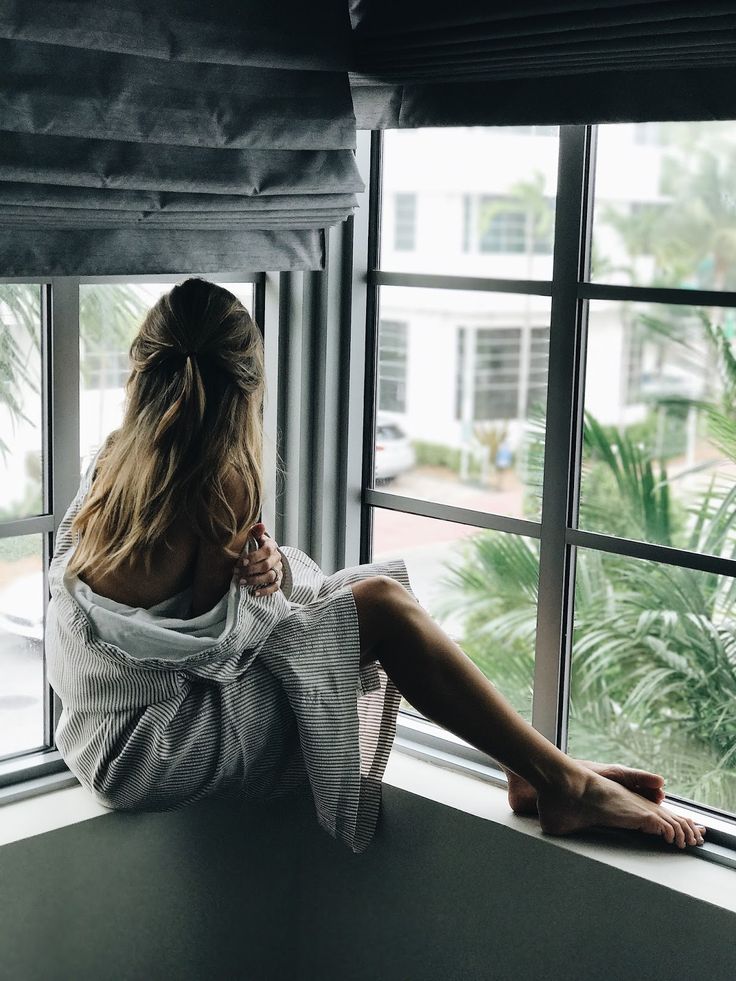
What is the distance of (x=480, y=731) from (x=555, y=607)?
36cm

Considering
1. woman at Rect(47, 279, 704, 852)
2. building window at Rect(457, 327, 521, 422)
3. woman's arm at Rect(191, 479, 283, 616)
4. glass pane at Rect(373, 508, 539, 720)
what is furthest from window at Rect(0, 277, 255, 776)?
building window at Rect(457, 327, 521, 422)

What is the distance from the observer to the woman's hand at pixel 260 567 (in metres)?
1.96

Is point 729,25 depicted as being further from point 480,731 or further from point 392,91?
point 480,731

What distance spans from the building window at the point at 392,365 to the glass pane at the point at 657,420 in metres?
0.48

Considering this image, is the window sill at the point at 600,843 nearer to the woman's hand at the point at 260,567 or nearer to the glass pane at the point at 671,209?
the woman's hand at the point at 260,567

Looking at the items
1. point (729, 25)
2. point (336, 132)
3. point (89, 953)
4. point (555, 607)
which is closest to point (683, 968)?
point (555, 607)

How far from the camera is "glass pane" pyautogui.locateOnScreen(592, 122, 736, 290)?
Answer: 2408 mm

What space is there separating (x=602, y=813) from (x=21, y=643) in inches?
46.4

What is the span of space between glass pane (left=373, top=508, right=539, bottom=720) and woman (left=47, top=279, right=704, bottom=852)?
441 mm

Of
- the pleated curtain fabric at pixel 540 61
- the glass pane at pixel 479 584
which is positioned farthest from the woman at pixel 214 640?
the pleated curtain fabric at pixel 540 61

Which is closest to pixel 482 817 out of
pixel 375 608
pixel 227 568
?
pixel 375 608

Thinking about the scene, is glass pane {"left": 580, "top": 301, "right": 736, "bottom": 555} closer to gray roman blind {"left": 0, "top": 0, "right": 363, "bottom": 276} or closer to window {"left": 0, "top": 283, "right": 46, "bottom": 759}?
gray roman blind {"left": 0, "top": 0, "right": 363, "bottom": 276}

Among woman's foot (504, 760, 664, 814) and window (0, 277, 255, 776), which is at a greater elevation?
window (0, 277, 255, 776)

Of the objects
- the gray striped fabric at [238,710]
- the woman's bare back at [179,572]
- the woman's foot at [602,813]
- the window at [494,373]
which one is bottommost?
the woman's foot at [602,813]
